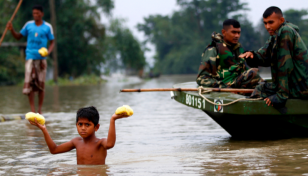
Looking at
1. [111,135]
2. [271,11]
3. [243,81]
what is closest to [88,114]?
[111,135]

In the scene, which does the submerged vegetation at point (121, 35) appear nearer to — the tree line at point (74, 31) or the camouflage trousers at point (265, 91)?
the tree line at point (74, 31)

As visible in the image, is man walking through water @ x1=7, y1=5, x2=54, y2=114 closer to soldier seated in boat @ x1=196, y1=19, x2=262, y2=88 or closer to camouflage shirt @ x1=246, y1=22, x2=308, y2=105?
soldier seated in boat @ x1=196, y1=19, x2=262, y2=88

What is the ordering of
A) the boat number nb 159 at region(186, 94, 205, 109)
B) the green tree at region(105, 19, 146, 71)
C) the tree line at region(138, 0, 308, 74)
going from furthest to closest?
the tree line at region(138, 0, 308, 74) < the green tree at region(105, 19, 146, 71) < the boat number nb 159 at region(186, 94, 205, 109)

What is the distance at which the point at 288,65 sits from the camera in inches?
204

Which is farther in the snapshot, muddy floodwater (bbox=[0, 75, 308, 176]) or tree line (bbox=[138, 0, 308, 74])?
tree line (bbox=[138, 0, 308, 74])

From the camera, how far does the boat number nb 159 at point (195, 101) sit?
18.1 feet

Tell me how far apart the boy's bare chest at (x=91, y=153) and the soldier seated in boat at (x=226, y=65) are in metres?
2.33

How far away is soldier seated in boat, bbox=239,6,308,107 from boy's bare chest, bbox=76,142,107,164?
2.00 meters

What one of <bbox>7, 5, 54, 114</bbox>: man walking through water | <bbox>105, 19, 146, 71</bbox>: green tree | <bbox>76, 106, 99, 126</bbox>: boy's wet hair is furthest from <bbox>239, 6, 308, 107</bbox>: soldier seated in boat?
<bbox>105, 19, 146, 71</bbox>: green tree

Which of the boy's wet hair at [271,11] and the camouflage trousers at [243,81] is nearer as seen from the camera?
the boy's wet hair at [271,11]

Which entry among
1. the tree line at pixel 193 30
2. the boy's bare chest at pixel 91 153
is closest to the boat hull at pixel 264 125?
the boy's bare chest at pixel 91 153

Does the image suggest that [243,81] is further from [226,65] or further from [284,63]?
[284,63]

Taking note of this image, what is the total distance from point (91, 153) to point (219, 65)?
8.97 feet

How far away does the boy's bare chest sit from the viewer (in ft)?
14.1
